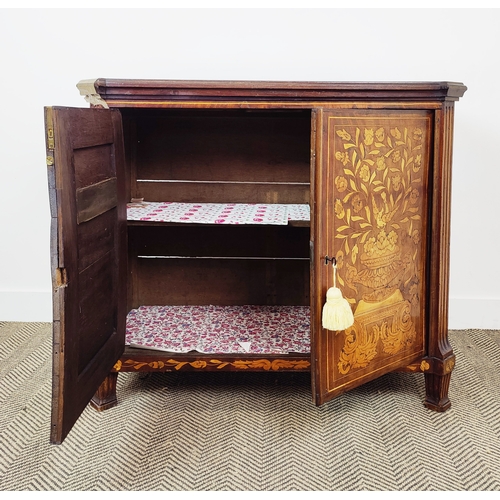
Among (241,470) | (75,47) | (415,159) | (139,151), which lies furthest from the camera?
(75,47)

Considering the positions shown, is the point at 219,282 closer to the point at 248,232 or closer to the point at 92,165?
the point at 248,232

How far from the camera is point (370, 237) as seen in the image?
1939 millimetres

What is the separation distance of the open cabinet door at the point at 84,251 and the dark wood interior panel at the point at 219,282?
751 millimetres

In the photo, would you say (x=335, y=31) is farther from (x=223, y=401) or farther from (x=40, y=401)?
(x=40, y=401)

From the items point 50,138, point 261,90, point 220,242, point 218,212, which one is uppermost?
point 261,90

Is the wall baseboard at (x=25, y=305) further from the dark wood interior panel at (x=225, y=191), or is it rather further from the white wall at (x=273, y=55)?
the dark wood interior panel at (x=225, y=191)

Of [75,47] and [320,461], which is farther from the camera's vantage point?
[75,47]

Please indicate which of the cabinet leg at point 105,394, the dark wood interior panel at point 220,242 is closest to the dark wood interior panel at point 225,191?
the dark wood interior panel at point 220,242

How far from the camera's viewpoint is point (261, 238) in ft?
9.02

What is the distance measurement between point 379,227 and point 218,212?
73cm

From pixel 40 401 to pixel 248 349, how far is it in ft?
2.54

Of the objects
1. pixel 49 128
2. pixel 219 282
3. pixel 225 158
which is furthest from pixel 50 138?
pixel 219 282

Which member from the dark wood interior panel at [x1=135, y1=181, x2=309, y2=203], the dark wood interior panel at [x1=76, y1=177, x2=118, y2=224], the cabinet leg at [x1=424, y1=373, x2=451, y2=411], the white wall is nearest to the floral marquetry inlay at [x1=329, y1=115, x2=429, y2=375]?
the cabinet leg at [x1=424, y1=373, x2=451, y2=411]

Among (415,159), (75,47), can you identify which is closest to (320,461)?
(415,159)
